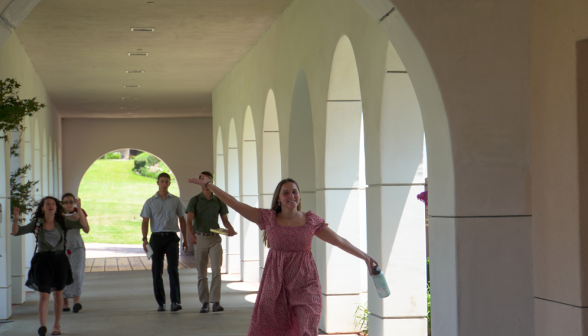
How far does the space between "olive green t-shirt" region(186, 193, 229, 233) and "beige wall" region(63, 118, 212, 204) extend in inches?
542

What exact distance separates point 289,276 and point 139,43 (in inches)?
282

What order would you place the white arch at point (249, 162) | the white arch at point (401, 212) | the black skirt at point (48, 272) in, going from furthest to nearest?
1. the white arch at point (249, 162)
2. the black skirt at point (48, 272)
3. the white arch at point (401, 212)

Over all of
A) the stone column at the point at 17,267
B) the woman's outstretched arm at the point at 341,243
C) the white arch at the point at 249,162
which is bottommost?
the stone column at the point at 17,267

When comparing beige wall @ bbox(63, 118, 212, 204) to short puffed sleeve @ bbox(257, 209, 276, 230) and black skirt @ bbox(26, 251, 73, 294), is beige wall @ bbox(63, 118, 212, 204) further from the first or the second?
short puffed sleeve @ bbox(257, 209, 276, 230)

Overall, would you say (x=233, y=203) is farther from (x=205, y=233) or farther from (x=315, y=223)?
(x=205, y=233)

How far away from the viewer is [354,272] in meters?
7.10

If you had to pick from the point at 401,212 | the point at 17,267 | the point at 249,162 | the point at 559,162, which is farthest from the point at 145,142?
the point at 559,162

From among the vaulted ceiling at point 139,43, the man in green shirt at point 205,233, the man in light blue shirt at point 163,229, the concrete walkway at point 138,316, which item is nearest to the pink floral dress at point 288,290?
the concrete walkway at point 138,316

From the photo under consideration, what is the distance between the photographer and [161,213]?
8117mm

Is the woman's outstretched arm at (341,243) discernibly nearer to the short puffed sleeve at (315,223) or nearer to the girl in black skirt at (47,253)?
the short puffed sleeve at (315,223)

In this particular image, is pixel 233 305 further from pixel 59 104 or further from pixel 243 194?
pixel 59 104

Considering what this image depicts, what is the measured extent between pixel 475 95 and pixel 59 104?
52.7ft

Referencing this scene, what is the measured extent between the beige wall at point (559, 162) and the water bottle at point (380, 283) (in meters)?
0.81

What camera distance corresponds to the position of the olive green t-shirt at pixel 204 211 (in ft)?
26.5
